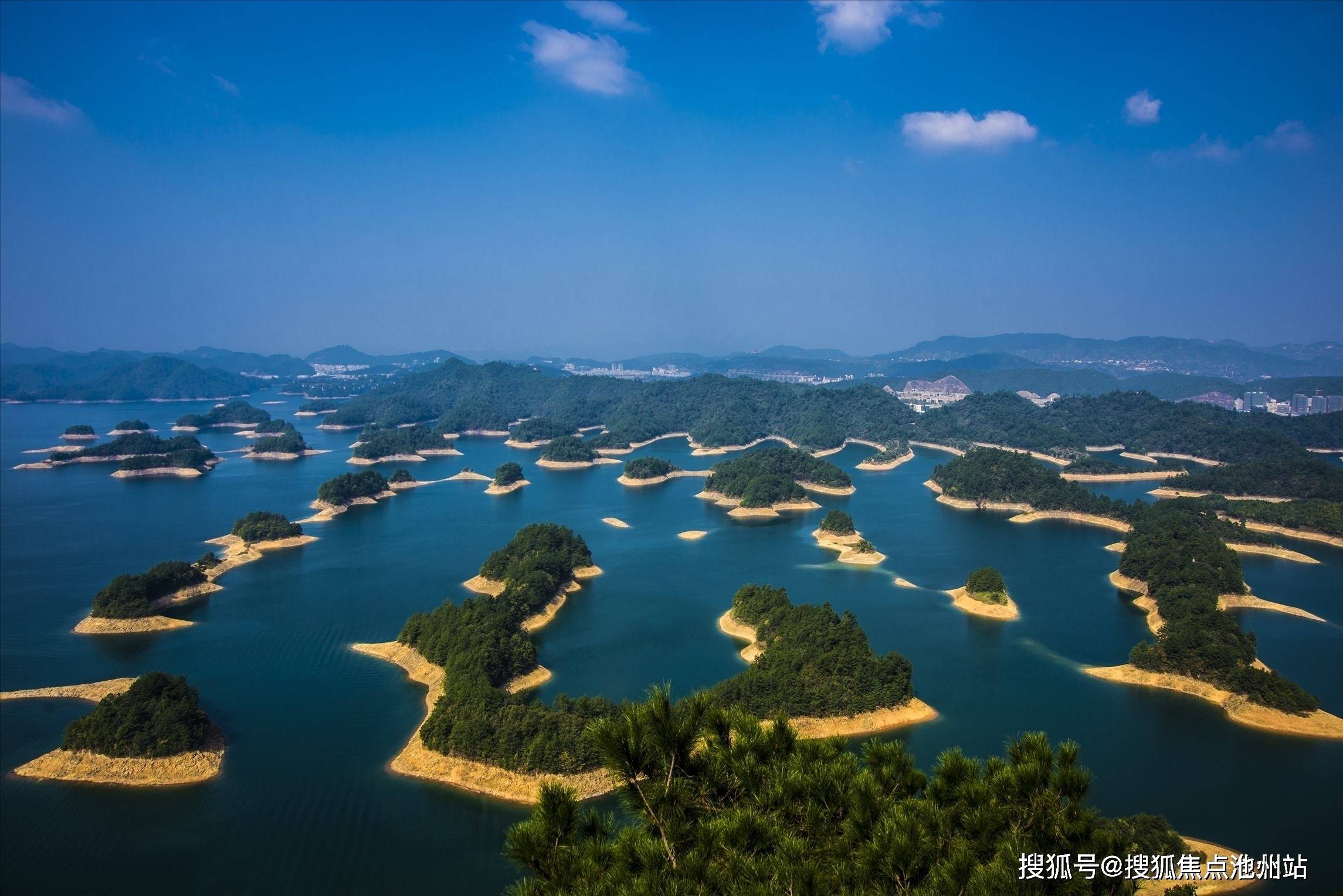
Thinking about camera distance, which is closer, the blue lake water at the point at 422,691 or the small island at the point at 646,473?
the blue lake water at the point at 422,691

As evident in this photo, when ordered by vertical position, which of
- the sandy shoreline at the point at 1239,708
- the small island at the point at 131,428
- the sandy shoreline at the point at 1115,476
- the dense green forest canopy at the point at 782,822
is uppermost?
the dense green forest canopy at the point at 782,822

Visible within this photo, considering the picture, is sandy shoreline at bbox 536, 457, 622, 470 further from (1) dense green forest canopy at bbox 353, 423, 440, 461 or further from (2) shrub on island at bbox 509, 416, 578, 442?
(1) dense green forest canopy at bbox 353, 423, 440, 461

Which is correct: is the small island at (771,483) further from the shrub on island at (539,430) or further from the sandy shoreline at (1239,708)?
the shrub on island at (539,430)

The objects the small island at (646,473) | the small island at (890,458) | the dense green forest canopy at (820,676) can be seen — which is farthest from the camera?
the small island at (890,458)

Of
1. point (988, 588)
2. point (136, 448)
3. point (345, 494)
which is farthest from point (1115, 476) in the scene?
point (136, 448)

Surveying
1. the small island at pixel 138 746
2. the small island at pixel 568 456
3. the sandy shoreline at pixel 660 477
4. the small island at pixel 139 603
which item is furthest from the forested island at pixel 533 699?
the small island at pixel 568 456

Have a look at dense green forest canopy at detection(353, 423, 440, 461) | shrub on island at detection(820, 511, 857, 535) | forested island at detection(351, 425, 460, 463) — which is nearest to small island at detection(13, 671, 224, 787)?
shrub on island at detection(820, 511, 857, 535)

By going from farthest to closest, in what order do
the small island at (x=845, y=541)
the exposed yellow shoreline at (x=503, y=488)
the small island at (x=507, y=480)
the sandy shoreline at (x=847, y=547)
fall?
the small island at (x=507, y=480) < the exposed yellow shoreline at (x=503, y=488) < the small island at (x=845, y=541) < the sandy shoreline at (x=847, y=547)
